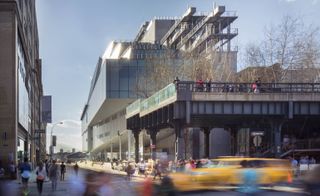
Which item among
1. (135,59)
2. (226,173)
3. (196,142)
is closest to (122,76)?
(135,59)

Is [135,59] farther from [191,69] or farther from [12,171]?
[12,171]

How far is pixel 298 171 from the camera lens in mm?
40125

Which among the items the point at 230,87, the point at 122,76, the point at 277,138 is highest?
the point at 122,76

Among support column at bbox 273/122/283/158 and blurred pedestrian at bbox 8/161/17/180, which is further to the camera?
support column at bbox 273/122/283/158

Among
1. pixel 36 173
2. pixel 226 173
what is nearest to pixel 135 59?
pixel 36 173

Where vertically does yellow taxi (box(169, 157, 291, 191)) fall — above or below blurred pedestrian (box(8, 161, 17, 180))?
above

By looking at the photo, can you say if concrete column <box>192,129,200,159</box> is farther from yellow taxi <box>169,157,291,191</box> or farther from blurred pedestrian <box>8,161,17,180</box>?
yellow taxi <box>169,157,291,191</box>

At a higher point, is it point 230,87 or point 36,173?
point 230,87

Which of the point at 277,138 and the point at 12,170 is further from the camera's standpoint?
the point at 277,138

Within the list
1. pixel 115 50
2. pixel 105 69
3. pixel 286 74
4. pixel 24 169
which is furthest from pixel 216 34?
pixel 24 169

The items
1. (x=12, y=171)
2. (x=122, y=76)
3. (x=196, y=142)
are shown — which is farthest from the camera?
(x=122, y=76)

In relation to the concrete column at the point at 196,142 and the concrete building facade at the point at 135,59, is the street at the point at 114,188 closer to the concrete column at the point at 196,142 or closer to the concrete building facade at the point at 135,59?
the concrete column at the point at 196,142

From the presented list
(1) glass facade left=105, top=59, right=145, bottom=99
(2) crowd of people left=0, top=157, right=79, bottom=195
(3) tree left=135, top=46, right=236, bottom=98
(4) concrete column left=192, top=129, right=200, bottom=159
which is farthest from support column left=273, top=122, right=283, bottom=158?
(1) glass facade left=105, top=59, right=145, bottom=99

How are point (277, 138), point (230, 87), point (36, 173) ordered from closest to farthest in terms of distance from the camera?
1. point (36, 173)
2. point (277, 138)
3. point (230, 87)
